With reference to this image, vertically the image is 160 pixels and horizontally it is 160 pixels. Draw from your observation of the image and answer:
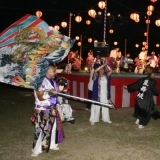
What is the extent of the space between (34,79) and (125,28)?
27313 mm

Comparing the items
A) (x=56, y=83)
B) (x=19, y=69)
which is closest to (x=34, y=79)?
(x=19, y=69)

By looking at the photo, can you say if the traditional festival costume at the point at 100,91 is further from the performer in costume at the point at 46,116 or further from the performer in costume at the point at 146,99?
the performer in costume at the point at 46,116

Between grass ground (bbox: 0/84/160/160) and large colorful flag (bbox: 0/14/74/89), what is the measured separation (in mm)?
1657

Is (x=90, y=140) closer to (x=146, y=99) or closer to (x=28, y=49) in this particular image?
(x=146, y=99)

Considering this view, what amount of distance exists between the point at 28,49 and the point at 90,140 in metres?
2.77

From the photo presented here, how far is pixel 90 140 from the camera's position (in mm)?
5613

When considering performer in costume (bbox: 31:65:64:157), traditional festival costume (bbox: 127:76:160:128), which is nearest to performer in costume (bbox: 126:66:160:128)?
traditional festival costume (bbox: 127:76:160:128)

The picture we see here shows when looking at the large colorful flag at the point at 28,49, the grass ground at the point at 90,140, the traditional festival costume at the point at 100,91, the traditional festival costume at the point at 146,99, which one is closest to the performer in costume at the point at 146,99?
the traditional festival costume at the point at 146,99

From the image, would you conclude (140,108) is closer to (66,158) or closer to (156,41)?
(66,158)

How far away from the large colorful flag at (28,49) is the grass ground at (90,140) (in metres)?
1.66

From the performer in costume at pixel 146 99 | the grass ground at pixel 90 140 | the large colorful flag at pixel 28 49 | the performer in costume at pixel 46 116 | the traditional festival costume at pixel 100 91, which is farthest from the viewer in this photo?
the traditional festival costume at pixel 100 91

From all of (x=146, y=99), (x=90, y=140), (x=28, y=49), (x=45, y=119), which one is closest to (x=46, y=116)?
(x=45, y=119)

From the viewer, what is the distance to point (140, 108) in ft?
22.5

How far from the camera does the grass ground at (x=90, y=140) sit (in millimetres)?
4734
